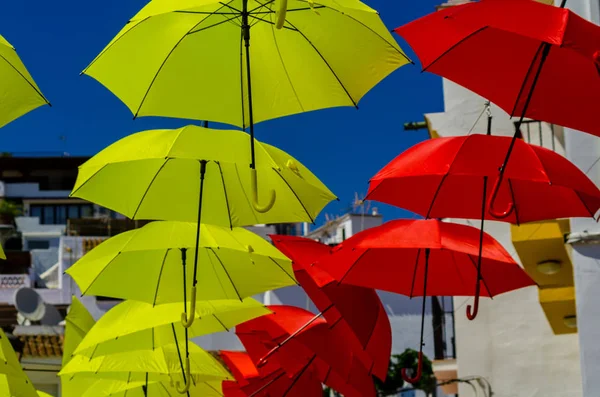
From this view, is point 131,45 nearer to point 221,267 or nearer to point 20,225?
point 221,267

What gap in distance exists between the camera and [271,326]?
13.4 meters

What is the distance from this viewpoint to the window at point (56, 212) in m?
59.4

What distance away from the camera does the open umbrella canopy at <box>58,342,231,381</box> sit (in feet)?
41.9

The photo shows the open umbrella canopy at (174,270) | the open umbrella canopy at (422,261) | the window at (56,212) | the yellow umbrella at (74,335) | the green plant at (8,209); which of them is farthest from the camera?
the window at (56,212)

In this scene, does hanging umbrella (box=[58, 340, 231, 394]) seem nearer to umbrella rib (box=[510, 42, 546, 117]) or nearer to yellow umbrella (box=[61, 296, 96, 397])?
yellow umbrella (box=[61, 296, 96, 397])

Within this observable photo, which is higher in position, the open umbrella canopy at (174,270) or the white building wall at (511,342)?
the open umbrella canopy at (174,270)

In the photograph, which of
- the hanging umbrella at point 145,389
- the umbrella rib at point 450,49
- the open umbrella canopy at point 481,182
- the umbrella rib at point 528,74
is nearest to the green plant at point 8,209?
the hanging umbrella at point 145,389

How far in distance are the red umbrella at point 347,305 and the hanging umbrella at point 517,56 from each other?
3.61 meters

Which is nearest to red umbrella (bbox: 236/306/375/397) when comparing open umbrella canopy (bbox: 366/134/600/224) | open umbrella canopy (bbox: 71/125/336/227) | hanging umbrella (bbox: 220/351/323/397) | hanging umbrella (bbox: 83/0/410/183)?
hanging umbrella (bbox: 220/351/323/397)

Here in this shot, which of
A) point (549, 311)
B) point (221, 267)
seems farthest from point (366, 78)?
point (549, 311)

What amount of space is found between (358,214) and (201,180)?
31.8 m

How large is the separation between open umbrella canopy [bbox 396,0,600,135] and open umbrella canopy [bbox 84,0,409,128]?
449 mm

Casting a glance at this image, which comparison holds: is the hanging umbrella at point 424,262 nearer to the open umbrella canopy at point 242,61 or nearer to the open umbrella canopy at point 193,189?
the open umbrella canopy at point 193,189

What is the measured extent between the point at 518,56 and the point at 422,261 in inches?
156
